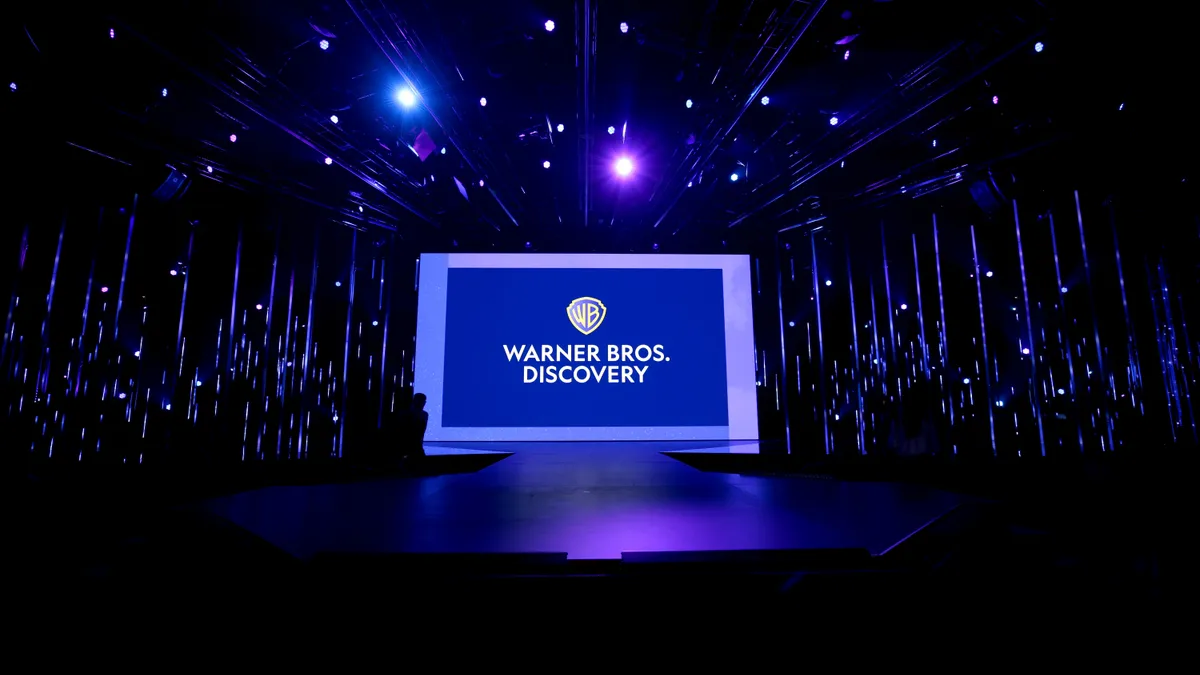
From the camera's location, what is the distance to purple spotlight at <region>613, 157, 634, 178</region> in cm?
599

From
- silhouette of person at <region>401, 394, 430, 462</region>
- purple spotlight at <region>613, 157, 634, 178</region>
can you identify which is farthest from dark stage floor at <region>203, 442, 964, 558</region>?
purple spotlight at <region>613, 157, 634, 178</region>

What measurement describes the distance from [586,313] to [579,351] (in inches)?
20.0

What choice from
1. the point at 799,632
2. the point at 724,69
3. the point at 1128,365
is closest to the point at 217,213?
the point at 724,69

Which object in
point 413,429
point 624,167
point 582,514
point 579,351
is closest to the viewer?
point 582,514

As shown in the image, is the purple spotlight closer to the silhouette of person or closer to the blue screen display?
the blue screen display

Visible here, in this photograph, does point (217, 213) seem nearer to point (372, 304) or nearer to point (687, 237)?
point (372, 304)

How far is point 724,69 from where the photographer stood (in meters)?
4.52

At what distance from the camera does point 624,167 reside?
6.12 m

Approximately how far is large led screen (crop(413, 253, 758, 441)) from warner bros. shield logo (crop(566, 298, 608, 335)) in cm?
1

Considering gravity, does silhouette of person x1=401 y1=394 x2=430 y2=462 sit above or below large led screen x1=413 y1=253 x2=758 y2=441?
below

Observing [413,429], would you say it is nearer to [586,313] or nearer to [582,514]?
[586,313]

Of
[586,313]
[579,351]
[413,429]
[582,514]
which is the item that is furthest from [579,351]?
[582,514]

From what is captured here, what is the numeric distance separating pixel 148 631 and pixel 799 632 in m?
1.31

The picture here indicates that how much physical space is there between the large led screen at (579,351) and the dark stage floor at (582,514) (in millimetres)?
2557
